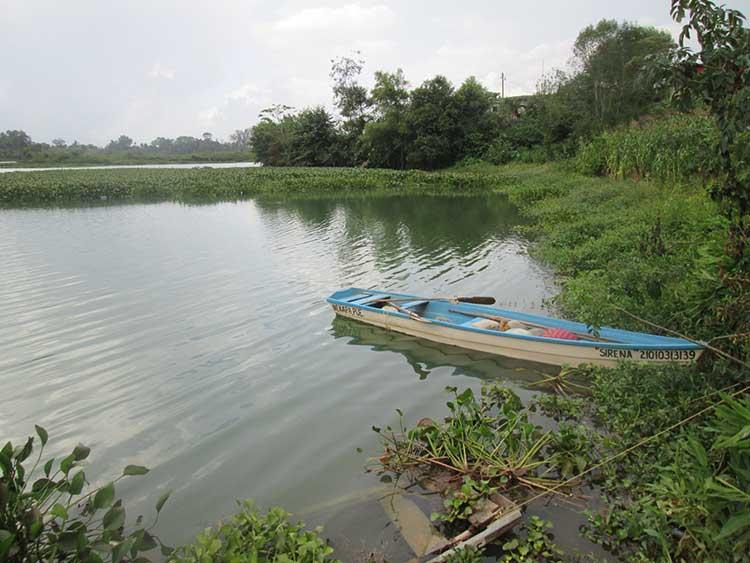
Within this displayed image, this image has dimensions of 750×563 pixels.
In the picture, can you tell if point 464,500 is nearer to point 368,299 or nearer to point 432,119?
point 368,299

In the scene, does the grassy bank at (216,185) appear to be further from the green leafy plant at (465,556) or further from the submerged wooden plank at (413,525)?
the green leafy plant at (465,556)

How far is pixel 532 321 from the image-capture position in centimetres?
730

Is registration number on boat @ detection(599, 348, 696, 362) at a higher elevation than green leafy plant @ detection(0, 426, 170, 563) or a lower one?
lower

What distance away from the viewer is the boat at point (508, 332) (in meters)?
5.72

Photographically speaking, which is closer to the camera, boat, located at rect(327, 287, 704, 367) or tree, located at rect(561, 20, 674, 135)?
boat, located at rect(327, 287, 704, 367)

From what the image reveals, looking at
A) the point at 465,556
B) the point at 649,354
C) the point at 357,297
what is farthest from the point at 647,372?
the point at 357,297

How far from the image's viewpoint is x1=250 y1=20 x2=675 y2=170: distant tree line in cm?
3088

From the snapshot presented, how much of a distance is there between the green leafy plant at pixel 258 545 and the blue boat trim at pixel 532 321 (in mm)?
3919

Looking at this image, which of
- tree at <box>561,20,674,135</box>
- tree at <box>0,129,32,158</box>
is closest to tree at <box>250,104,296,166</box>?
tree at <box>561,20,674,135</box>

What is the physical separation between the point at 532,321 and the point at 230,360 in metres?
4.42

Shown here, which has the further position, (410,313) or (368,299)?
(368,299)

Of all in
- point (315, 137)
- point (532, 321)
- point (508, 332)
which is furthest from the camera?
point (315, 137)

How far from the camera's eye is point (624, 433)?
454 centimetres

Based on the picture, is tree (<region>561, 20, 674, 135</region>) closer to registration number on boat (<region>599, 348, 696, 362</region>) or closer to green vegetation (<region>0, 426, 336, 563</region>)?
registration number on boat (<region>599, 348, 696, 362</region>)
